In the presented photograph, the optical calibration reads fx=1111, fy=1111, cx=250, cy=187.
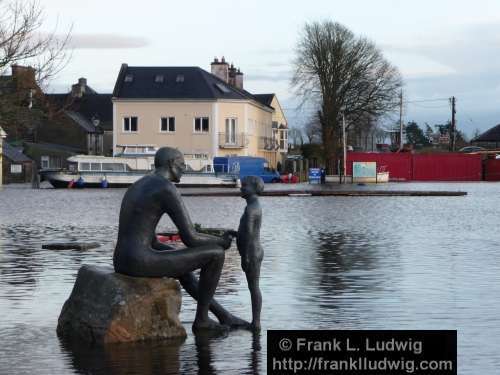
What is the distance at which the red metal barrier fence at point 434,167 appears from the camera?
92.9 metres

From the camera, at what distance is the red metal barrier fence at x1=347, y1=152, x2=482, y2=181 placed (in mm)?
92875

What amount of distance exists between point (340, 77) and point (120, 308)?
79.7m

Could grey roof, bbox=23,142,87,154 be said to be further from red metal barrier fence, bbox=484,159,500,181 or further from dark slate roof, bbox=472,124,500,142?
dark slate roof, bbox=472,124,500,142

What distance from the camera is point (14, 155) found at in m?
84.3

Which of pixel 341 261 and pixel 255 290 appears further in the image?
pixel 341 261

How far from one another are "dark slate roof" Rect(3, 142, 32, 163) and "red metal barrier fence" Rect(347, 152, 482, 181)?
29.8 m

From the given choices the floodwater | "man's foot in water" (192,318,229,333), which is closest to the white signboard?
the floodwater

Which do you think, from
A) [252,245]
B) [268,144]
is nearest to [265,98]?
[268,144]

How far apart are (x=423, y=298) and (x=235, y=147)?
250ft

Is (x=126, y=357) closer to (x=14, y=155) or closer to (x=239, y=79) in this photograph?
(x=14, y=155)

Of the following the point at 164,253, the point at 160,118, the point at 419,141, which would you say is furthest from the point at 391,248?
the point at 419,141

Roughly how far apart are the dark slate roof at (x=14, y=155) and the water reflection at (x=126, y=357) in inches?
2830

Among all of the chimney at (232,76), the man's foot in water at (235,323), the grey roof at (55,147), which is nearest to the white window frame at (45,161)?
the grey roof at (55,147)

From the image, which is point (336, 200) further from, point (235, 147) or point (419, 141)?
point (419, 141)
